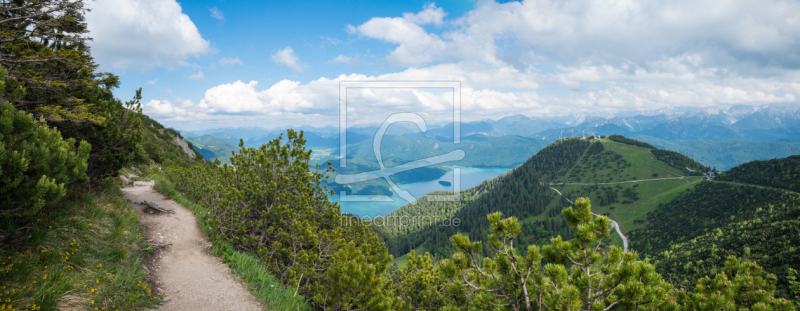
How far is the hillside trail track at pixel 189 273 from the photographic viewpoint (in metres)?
6.70

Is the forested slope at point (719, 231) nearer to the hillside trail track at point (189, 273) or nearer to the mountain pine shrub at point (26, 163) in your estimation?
the hillside trail track at point (189, 273)

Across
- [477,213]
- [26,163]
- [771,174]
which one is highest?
[26,163]

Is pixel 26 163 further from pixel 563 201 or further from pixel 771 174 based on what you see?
pixel 771 174

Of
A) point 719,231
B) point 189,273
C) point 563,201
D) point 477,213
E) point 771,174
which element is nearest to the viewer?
point 189,273

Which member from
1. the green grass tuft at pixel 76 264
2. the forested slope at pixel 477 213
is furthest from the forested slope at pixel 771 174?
→ the green grass tuft at pixel 76 264

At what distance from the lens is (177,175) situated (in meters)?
22.1

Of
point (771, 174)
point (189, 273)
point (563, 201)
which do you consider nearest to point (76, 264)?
point (189, 273)

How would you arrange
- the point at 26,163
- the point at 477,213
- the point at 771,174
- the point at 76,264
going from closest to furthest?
1. the point at 26,163
2. the point at 76,264
3. the point at 771,174
4. the point at 477,213

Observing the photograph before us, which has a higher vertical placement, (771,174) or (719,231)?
(771,174)

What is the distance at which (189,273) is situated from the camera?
26.0ft

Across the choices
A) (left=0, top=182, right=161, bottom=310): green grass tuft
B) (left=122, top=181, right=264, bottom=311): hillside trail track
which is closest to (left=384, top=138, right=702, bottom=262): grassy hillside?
(left=122, top=181, right=264, bottom=311): hillside trail track

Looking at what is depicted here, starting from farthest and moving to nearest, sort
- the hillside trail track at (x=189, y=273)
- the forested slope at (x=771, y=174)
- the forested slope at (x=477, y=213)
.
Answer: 1. the forested slope at (x=477, y=213)
2. the forested slope at (x=771, y=174)
3. the hillside trail track at (x=189, y=273)

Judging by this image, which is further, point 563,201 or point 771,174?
point 563,201

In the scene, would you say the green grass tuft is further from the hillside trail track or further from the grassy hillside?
the grassy hillside
